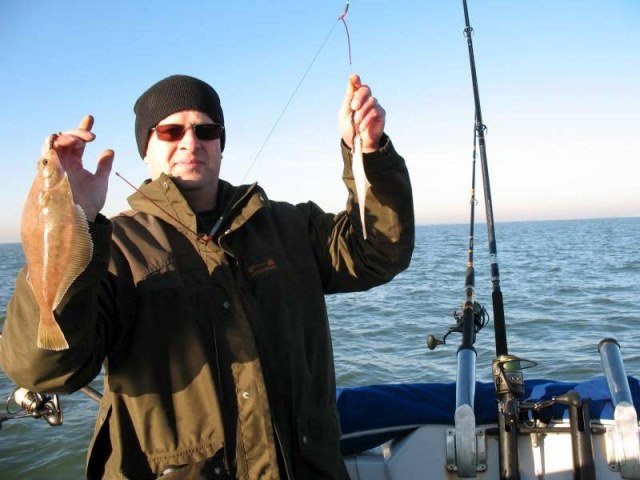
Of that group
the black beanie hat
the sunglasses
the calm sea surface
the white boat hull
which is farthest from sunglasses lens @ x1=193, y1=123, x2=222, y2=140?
the calm sea surface

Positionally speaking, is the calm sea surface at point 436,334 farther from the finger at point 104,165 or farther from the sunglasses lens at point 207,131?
the finger at point 104,165

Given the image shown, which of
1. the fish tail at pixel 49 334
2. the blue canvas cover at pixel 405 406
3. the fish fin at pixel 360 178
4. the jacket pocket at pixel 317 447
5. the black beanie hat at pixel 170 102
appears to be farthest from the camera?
the blue canvas cover at pixel 405 406

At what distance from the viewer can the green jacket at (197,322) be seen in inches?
74.1

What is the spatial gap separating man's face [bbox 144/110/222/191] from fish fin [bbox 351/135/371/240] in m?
0.61

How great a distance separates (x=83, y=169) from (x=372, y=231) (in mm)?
1120

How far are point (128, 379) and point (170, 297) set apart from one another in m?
0.32

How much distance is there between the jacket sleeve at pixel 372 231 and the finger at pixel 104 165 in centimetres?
92

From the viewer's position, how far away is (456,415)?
2.85m

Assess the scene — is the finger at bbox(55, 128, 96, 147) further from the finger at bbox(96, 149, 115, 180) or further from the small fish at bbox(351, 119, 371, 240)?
the small fish at bbox(351, 119, 371, 240)

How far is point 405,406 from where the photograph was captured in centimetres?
327

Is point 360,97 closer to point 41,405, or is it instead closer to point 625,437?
point 625,437

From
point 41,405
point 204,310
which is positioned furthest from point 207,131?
point 41,405

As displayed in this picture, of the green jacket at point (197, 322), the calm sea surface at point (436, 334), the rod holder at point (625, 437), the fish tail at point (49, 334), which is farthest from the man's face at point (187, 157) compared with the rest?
the calm sea surface at point (436, 334)

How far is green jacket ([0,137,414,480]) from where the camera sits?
1882mm
